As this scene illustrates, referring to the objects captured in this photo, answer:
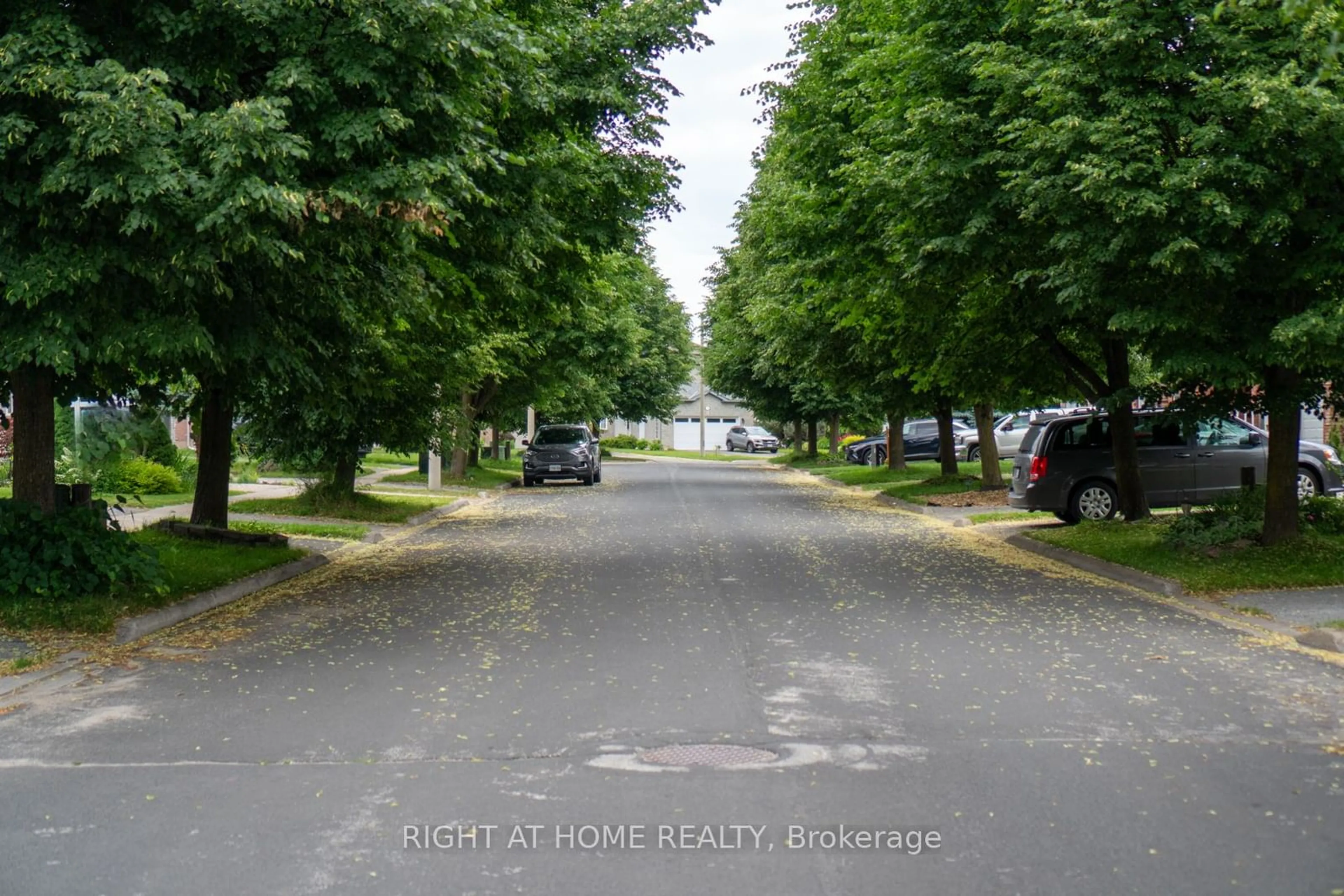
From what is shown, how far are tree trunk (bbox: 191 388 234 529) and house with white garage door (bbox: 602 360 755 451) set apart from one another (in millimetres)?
75932

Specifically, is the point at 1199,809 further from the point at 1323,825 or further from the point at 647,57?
the point at 647,57

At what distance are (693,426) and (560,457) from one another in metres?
66.3

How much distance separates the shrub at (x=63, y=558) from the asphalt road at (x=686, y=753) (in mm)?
850

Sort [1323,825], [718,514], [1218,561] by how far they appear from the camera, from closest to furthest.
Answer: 1. [1323,825]
2. [1218,561]
3. [718,514]

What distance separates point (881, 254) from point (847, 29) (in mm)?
4515

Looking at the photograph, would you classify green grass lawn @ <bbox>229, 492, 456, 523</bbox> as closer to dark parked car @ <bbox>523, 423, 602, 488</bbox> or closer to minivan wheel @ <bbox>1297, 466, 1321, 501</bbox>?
dark parked car @ <bbox>523, 423, 602, 488</bbox>

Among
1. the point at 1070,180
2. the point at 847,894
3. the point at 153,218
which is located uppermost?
the point at 1070,180

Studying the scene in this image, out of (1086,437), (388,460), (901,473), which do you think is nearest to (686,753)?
(1086,437)

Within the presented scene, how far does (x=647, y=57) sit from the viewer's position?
15.2 meters

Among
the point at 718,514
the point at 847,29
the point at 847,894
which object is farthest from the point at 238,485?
the point at 847,894

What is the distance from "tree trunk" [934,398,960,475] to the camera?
30641mm

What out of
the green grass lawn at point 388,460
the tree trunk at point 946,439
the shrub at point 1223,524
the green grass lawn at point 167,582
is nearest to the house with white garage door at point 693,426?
the green grass lawn at point 388,460

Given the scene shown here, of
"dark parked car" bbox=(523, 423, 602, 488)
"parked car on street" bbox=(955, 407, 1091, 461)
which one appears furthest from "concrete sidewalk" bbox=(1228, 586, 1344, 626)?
"parked car on street" bbox=(955, 407, 1091, 461)

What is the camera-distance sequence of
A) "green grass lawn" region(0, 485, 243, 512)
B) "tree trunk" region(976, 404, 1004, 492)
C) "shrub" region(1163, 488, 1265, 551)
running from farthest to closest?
"tree trunk" region(976, 404, 1004, 492), "green grass lawn" region(0, 485, 243, 512), "shrub" region(1163, 488, 1265, 551)
